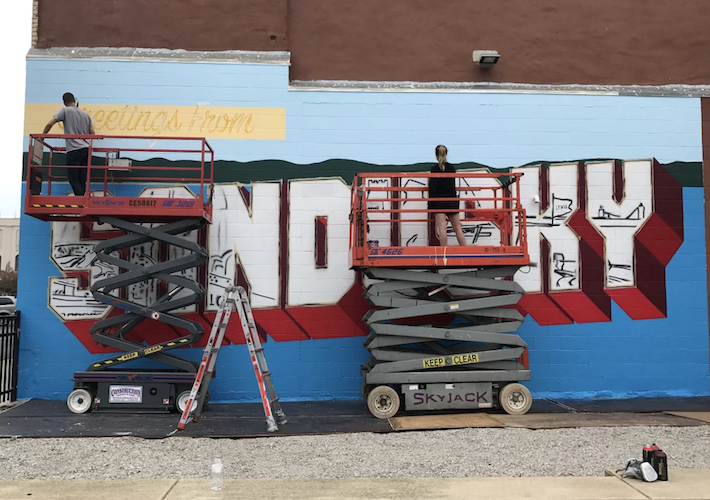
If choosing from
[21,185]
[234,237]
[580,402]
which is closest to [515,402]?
[580,402]

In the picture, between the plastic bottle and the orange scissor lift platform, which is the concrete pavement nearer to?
the plastic bottle

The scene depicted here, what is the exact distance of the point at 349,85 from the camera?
1048 cm

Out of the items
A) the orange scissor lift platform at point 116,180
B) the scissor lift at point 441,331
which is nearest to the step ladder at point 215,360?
the scissor lift at point 441,331

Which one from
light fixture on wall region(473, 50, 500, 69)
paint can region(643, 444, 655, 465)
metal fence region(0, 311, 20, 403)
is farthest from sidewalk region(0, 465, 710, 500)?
light fixture on wall region(473, 50, 500, 69)

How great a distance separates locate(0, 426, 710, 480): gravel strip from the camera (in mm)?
6020

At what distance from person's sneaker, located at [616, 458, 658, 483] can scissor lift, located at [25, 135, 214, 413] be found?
229 inches

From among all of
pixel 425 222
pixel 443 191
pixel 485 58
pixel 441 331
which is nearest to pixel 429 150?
pixel 425 222

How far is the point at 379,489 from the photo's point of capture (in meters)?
5.32

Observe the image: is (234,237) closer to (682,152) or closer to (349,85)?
(349,85)

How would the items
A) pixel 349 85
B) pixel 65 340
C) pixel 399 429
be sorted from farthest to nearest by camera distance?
pixel 349 85
pixel 65 340
pixel 399 429

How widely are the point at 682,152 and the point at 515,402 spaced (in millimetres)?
5551

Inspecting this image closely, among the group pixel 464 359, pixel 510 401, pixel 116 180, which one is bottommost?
pixel 510 401

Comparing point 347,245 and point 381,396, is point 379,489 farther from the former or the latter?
point 347,245

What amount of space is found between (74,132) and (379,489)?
7.26 metres
